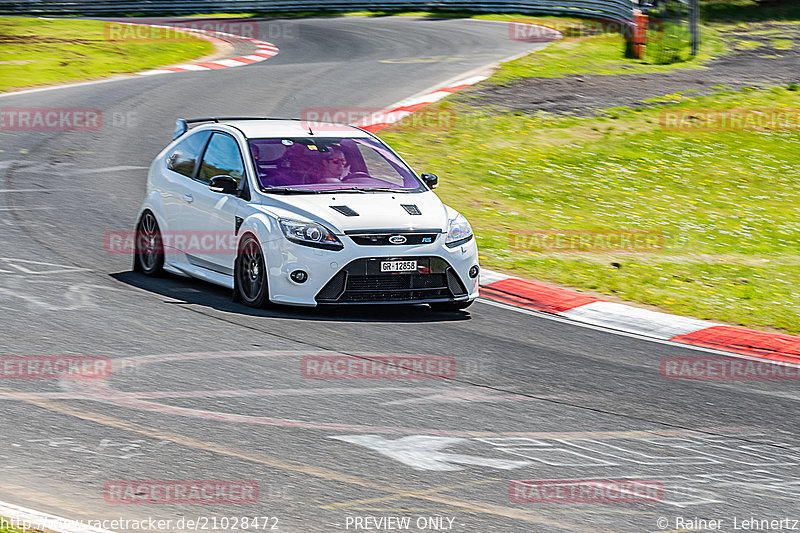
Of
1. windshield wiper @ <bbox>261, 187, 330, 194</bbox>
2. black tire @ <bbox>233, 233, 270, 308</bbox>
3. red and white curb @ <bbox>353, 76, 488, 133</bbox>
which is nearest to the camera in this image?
black tire @ <bbox>233, 233, 270, 308</bbox>

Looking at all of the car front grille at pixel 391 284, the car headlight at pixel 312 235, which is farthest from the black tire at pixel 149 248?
the car front grille at pixel 391 284

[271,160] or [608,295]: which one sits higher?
[271,160]

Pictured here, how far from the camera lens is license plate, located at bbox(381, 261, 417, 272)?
9.58m

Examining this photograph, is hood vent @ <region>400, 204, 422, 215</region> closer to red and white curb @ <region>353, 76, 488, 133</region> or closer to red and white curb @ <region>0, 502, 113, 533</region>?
red and white curb @ <region>0, 502, 113, 533</region>

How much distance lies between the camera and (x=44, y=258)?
442 inches

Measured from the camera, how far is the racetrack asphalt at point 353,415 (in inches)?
228

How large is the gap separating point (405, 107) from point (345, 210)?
38.2 feet

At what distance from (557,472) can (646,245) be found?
8.06m

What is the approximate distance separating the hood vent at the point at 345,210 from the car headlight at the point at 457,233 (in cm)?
84

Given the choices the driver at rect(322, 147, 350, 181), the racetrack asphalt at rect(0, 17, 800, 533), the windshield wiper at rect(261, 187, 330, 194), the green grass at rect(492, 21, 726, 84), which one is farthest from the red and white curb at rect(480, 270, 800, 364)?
the green grass at rect(492, 21, 726, 84)

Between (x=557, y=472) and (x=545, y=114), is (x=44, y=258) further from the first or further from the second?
(x=545, y=114)

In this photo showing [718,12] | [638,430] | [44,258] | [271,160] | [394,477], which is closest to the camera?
[394,477]

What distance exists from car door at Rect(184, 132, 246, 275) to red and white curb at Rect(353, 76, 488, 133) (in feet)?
28.1

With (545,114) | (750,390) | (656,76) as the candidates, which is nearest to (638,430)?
(750,390)
